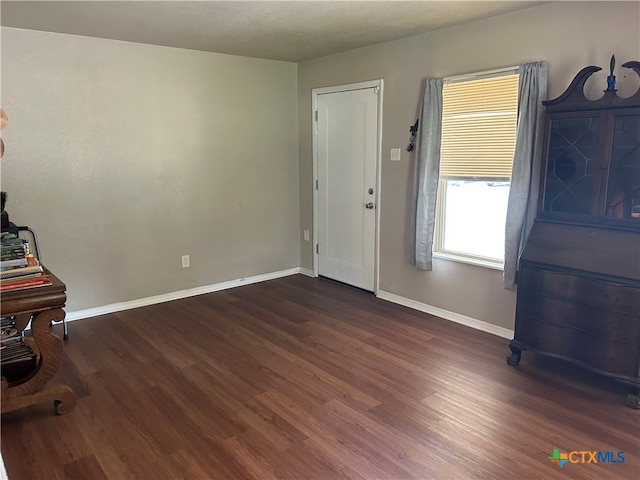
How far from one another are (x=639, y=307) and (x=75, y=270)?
4119 mm

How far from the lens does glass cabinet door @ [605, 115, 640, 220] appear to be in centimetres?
261

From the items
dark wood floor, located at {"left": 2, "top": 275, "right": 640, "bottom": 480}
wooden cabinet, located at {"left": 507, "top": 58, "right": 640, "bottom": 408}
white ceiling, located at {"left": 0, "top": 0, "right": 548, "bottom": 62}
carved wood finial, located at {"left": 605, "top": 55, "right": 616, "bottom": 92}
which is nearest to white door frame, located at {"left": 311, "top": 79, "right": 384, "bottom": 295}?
white ceiling, located at {"left": 0, "top": 0, "right": 548, "bottom": 62}

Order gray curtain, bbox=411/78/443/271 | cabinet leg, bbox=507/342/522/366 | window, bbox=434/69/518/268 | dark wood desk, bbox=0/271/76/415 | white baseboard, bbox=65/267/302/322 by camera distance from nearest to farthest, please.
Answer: dark wood desk, bbox=0/271/76/415 < cabinet leg, bbox=507/342/522/366 < window, bbox=434/69/518/268 < gray curtain, bbox=411/78/443/271 < white baseboard, bbox=65/267/302/322

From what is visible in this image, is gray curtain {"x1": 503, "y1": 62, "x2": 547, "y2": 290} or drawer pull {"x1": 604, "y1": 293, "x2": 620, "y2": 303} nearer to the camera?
drawer pull {"x1": 604, "y1": 293, "x2": 620, "y2": 303}

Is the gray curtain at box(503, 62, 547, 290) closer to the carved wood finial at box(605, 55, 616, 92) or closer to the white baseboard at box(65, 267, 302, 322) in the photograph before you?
the carved wood finial at box(605, 55, 616, 92)

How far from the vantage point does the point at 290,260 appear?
538 cm

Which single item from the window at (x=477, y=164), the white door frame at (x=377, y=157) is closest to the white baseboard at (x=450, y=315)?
the white door frame at (x=377, y=157)

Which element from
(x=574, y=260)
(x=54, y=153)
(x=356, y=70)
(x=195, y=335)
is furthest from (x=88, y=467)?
(x=356, y=70)

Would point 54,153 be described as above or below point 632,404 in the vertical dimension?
above

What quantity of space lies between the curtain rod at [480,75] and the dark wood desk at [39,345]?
3.10 metres

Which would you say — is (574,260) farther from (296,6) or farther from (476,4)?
(296,6)

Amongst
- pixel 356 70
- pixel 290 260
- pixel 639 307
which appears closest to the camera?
pixel 639 307

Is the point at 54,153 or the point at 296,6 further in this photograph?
the point at 54,153

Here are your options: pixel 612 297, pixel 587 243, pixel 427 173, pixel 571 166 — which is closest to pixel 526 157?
pixel 571 166
